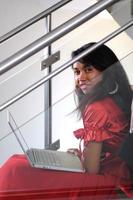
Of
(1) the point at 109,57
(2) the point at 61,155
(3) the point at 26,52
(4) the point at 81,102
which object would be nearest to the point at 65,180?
(2) the point at 61,155

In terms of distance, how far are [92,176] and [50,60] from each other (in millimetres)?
453

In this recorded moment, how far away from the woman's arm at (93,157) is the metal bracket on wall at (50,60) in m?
0.33

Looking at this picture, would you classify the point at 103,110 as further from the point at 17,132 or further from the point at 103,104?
the point at 17,132

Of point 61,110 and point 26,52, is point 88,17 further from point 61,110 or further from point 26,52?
point 61,110

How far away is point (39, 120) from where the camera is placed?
155 cm

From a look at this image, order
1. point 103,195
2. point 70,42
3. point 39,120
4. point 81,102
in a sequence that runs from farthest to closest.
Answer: point 39,120
point 70,42
point 81,102
point 103,195

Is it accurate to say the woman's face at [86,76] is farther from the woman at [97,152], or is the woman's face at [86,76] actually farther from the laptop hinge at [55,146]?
the laptop hinge at [55,146]

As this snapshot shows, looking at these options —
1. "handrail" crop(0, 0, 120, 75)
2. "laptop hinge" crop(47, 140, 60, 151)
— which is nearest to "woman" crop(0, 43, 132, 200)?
"laptop hinge" crop(47, 140, 60, 151)

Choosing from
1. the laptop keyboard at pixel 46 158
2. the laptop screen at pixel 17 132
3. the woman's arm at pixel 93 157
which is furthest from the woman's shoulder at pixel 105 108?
the laptop screen at pixel 17 132

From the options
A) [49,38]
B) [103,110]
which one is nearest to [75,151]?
[103,110]

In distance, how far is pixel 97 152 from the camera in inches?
48.5

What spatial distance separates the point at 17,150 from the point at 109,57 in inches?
21.8

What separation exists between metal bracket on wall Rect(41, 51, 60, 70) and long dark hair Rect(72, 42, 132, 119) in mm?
82

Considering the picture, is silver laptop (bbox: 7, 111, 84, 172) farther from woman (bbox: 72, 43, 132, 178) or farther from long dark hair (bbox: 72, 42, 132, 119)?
long dark hair (bbox: 72, 42, 132, 119)
